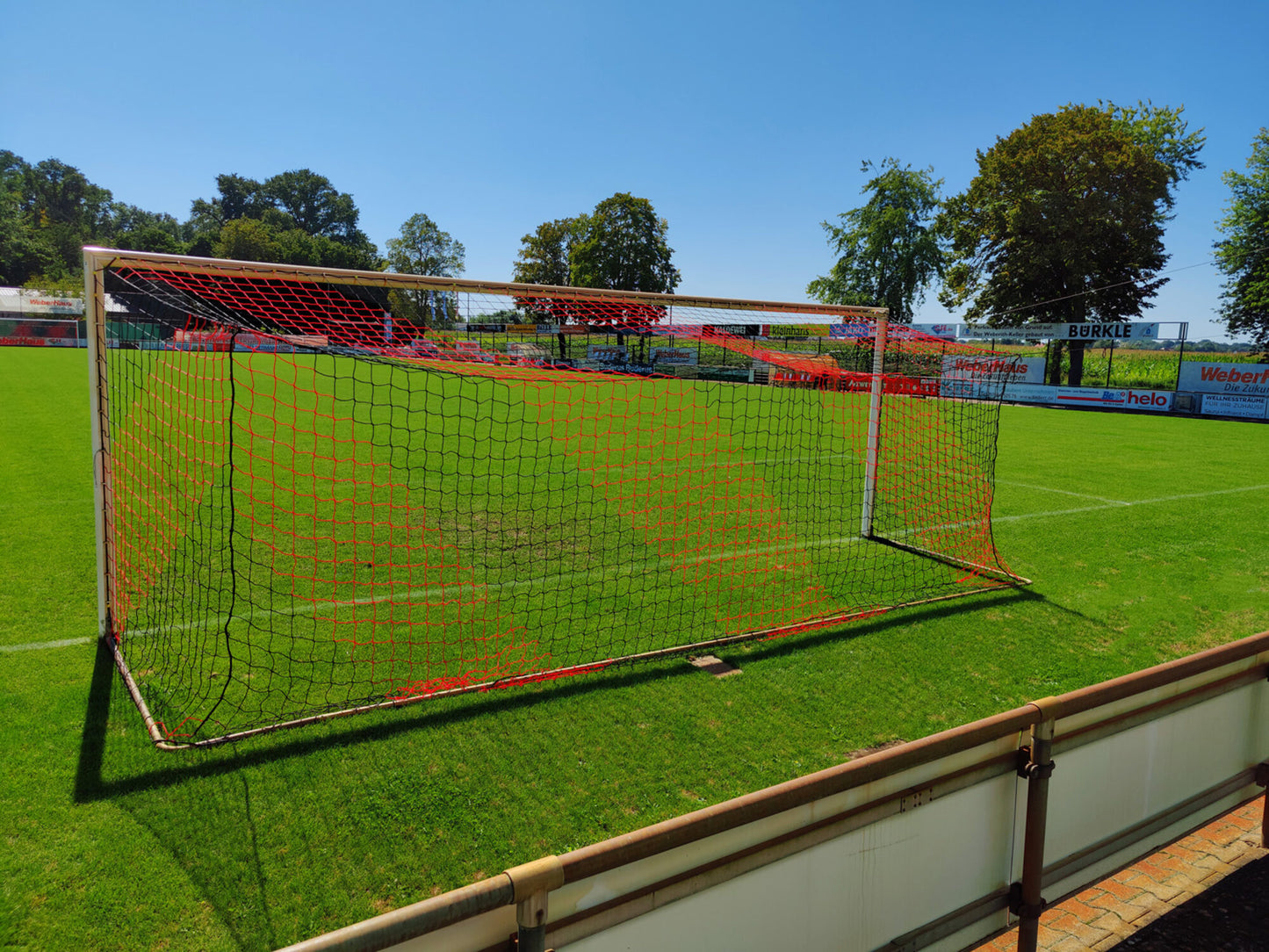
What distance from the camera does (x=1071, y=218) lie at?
32875 millimetres

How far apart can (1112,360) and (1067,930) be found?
27.4 meters

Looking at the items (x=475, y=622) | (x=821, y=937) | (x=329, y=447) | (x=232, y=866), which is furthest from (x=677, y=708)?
(x=329, y=447)

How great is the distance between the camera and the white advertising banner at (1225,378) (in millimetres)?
21859

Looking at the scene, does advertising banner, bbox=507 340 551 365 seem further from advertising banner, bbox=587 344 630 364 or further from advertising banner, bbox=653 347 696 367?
advertising banner, bbox=653 347 696 367

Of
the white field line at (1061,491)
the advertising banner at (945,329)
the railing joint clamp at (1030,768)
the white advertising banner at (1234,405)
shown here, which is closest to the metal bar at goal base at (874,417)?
the white field line at (1061,491)

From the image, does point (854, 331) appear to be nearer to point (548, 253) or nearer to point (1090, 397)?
point (1090, 397)

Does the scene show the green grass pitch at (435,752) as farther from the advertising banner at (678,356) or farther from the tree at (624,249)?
the tree at (624,249)

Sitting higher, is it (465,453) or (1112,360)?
(1112,360)

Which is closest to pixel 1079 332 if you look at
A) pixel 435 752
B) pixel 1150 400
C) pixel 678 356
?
pixel 1150 400

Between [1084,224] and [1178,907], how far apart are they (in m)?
36.4

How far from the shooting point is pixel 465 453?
11992 millimetres

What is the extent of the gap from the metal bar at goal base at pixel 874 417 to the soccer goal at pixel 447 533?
3 centimetres

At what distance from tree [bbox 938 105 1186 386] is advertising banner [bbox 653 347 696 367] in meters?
15.6

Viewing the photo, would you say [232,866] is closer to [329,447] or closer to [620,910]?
[620,910]
